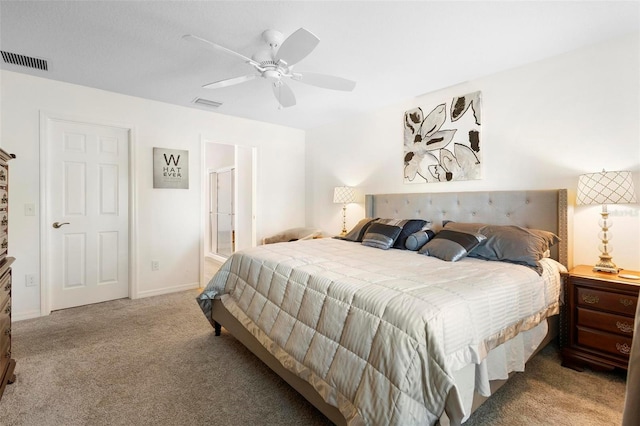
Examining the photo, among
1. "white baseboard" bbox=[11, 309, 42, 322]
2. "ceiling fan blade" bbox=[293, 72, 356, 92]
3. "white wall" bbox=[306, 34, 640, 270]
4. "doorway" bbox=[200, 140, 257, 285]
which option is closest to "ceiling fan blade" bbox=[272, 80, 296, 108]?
"ceiling fan blade" bbox=[293, 72, 356, 92]

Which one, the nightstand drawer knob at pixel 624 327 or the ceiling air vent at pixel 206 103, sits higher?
the ceiling air vent at pixel 206 103

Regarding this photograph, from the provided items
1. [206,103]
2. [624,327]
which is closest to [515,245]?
[624,327]

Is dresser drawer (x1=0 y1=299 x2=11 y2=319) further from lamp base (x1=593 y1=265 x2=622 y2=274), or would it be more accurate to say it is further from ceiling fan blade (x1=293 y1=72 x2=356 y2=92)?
lamp base (x1=593 y1=265 x2=622 y2=274)

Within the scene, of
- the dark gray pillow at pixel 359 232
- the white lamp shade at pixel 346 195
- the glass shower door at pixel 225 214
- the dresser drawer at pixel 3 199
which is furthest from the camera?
the glass shower door at pixel 225 214

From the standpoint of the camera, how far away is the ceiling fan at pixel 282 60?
180cm

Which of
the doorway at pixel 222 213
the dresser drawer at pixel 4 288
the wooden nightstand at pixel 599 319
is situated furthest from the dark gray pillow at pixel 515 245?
the doorway at pixel 222 213

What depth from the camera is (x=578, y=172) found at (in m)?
2.44

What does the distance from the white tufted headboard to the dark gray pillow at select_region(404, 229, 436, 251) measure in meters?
0.45

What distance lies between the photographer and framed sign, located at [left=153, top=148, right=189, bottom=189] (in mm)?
3729

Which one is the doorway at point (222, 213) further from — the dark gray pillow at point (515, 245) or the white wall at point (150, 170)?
the dark gray pillow at point (515, 245)

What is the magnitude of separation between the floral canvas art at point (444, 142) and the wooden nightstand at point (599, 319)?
1.29 meters

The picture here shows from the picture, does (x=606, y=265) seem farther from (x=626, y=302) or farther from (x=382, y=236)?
(x=382, y=236)

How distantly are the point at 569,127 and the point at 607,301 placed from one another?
4.49 ft

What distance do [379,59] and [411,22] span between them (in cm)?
53
